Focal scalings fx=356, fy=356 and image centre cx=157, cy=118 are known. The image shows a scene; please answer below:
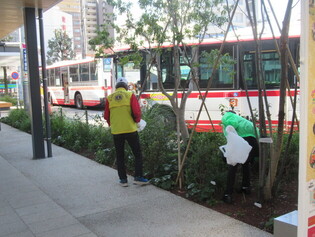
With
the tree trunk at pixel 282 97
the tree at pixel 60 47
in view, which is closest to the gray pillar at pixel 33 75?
the tree trunk at pixel 282 97

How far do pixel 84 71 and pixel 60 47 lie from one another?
3172 centimetres

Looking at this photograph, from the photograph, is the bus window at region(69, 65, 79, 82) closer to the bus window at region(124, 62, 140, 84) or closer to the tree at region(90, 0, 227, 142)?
the bus window at region(124, 62, 140, 84)

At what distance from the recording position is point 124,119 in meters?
5.70

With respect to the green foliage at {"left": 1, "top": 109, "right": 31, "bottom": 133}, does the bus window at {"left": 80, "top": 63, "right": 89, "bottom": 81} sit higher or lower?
higher

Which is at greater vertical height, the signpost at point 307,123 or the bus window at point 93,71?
the bus window at point 93,71

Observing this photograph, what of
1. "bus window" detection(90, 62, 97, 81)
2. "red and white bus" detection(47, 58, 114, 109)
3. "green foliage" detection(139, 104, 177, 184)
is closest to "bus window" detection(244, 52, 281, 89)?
"green foliage" detection(139, 104, 177, 184)

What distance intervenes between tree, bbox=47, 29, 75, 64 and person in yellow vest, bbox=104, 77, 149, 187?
4747cm

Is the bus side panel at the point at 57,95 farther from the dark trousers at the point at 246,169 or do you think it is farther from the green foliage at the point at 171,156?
the dark trousers at the point at 246,169

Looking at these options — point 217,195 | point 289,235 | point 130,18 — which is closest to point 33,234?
point 217,195

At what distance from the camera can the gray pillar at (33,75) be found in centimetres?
802

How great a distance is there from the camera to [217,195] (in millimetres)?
5066

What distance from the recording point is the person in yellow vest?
5.69m

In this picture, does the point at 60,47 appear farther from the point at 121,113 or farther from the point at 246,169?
the point at 246,169

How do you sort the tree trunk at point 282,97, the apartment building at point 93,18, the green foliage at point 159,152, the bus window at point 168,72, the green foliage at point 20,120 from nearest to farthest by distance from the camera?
the tree trunk at point 282,97 < the green foliage at point 159,152 < the apartment building at point 93,18 < the bus window at point 168,72 < the green foliage at point 20,120
